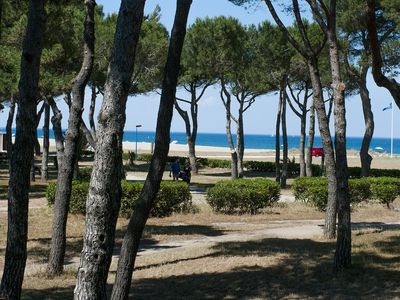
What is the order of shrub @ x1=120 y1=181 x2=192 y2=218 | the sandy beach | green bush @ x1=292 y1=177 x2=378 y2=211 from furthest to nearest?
the sandy beach, green bush @ x1=292 y1=177 x2=378 y2=211, shrub @ x1=120 y1=181 x2=192 y2=218

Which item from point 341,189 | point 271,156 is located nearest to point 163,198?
point 341,189

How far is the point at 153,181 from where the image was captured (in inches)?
235

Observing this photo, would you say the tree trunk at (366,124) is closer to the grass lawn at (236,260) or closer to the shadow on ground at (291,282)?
the grass lawn at (236,260)

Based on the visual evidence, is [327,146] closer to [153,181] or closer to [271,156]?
[153,181]

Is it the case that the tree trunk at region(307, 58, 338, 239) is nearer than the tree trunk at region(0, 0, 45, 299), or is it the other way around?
the tree trunk at region(0, 0, 45, 299)

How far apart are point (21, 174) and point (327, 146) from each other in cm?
646

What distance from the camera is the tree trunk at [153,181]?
19.1 feet

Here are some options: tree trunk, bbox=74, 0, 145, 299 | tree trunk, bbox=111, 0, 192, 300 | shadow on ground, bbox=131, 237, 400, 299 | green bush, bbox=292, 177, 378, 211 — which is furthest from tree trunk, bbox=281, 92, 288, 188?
tree trunk, bbox=74, 0, 145, 299

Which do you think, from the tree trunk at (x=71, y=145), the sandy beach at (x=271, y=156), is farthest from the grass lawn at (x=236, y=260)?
the sandy beach at (x=271, y=156)

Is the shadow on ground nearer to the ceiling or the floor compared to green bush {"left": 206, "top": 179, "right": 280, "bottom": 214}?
nearer to the floor

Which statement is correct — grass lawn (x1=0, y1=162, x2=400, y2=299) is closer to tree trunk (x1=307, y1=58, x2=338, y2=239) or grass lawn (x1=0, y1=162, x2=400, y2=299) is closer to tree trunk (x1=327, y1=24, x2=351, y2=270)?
tree trunk (x1=327, y1=24, x2=351, y2=270)

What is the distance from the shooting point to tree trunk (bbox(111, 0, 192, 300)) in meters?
5.83

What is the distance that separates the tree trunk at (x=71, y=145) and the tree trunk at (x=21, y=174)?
1.79 m

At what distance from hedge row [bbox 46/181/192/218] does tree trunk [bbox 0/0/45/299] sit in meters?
8.53
